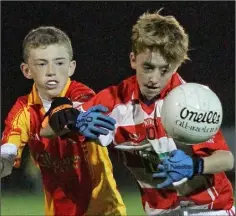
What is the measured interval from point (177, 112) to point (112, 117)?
344mm

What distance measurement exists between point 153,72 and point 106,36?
36cm

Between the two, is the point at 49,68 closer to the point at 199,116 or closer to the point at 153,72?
the point at 153,72

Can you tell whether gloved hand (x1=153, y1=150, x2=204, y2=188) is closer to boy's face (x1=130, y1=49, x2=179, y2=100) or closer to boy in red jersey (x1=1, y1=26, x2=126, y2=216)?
boy's face (x1=130, y1=49, x2=179, y2=100)

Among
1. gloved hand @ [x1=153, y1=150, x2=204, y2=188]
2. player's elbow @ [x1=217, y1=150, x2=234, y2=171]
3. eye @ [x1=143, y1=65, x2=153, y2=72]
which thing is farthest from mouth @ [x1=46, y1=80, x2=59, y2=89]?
player's elbow @ [x1=217, y1=150, x2=234, y2=171]

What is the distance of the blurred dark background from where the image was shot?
9.53ft

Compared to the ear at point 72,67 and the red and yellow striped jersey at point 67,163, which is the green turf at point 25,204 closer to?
the red and yellow striped jersey at point 67,163

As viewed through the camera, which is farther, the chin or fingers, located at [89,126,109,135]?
the chin

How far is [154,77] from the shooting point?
265 centimetres

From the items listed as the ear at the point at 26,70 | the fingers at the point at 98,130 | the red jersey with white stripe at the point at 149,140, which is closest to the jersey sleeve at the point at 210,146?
the red jersey with white stripe at the point at 149,140

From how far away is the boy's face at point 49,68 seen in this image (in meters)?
2.81

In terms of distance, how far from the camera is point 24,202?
9.98 ft

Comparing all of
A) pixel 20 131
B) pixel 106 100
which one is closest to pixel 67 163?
pixel 20 131

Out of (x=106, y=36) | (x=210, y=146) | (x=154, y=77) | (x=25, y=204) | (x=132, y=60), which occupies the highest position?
(x=106, y=36)

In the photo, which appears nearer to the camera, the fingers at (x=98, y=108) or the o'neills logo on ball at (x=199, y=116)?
the o'neills logo on ball at (x=199, y=116)
